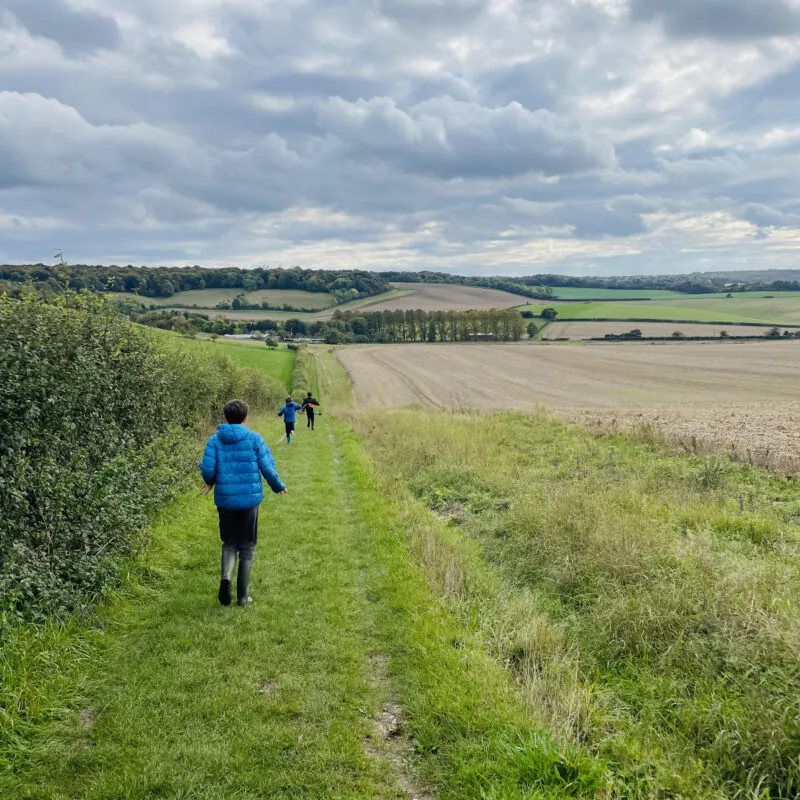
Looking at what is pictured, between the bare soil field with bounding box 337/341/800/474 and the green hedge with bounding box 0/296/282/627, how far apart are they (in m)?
14.2

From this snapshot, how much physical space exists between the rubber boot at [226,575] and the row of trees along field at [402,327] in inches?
3571

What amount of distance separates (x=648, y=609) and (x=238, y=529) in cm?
505

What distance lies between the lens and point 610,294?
156 m

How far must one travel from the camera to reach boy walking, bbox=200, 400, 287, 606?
6.61 metres

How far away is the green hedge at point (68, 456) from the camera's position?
595 centimetres

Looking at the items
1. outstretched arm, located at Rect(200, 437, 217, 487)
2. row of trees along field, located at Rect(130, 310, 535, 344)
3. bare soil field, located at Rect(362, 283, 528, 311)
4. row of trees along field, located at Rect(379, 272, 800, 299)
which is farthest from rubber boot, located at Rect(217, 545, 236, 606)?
row of trees along field, located at Rect(379, 272, 800, 299)

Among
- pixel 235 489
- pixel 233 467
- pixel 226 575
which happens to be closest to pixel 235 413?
pixel 233 467

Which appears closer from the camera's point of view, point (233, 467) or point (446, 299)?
point (233, 467)

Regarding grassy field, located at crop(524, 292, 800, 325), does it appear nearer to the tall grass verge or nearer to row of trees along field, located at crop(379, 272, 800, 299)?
row of trees along field, located at crop(379, 272, 800, 299)

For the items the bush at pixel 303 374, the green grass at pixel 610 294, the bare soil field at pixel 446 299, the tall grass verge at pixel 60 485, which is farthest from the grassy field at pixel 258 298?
the tall grass verge at pixel 60 485

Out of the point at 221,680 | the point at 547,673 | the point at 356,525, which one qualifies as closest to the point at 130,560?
the point at 221,680

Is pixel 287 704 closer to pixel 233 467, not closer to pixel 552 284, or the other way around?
pixel 233 467

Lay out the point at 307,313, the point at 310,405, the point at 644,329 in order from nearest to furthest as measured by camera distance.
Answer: the point at 310,405, the point at 644,329, the point at 307,313

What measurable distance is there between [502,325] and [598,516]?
9566cm
